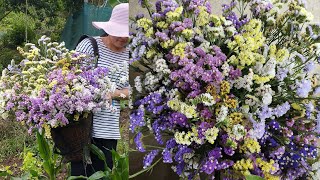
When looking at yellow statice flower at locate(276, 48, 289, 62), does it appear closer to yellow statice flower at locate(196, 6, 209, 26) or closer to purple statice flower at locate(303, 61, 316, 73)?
purple statice flower at locate(303, 61, 316, 73)

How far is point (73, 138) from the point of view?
1.31 meters

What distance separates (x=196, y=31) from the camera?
115 centimetres

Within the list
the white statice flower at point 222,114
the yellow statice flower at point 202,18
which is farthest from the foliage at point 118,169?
the yellow statice flower at point 202,18

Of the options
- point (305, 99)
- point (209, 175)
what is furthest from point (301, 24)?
point (209, 175)

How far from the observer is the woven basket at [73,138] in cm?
128

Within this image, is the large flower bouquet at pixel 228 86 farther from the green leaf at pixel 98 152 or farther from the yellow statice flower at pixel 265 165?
the green leaf at pixel 98 152

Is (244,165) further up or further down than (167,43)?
further down

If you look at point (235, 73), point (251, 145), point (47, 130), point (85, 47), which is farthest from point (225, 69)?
point (47, 130)

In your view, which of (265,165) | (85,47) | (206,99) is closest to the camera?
(206,99)

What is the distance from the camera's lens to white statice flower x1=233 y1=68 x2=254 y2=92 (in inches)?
43.5

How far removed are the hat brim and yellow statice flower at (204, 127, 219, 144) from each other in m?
0.43

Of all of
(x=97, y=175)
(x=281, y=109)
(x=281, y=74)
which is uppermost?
(x=281, y=74)

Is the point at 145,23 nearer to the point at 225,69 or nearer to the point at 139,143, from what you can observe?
the point at 225,69

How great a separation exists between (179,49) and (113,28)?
291 millimetres
